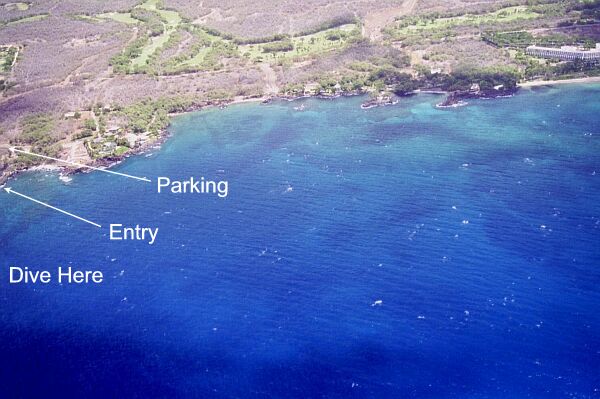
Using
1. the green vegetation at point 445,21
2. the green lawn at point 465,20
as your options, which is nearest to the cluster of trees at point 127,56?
the green vegetation at point 445,21

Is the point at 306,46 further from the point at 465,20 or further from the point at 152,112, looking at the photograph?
the point at 152,112

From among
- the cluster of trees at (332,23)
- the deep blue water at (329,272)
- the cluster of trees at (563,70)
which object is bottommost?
the deep blue water at (329,272)

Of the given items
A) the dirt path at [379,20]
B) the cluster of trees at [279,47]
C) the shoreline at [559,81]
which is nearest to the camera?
the shoreline at [559,81]

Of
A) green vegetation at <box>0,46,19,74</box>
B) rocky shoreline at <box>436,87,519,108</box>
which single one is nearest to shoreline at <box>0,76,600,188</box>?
rocky shoreline at <box>436,87,519,108</box>

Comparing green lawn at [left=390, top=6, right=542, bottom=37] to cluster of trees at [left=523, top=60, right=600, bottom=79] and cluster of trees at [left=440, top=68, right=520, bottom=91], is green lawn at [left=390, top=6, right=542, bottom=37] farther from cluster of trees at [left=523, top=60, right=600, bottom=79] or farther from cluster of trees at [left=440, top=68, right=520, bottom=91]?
cluster of trees at [left=523, top=60, right=600, bottom=79]

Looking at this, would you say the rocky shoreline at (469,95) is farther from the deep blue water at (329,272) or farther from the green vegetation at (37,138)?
the green vegetation at (37,138)
